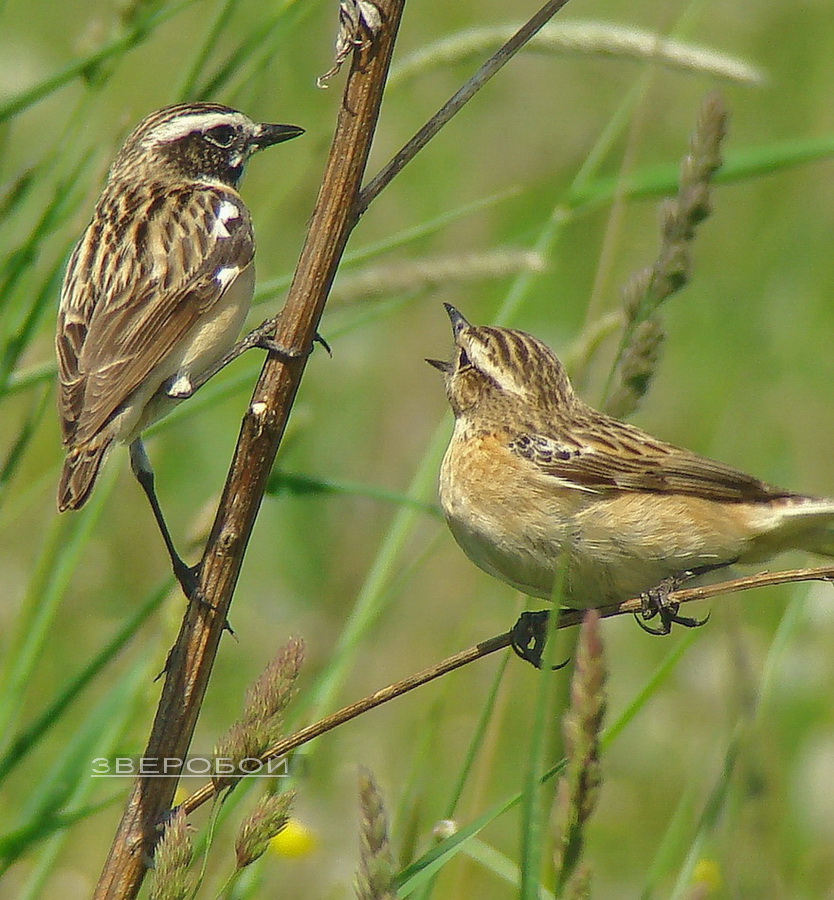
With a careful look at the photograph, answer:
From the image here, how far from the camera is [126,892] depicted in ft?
7.87

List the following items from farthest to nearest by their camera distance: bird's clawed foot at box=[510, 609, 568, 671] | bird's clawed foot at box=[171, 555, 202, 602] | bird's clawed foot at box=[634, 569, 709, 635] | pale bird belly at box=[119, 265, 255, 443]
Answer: pale bird belly at box=[119, 265, 255, 443], bird's clawed foot at box=[510, 609, 568, 671], bird's clawed foot at box=[634, 569, 709, 635], bird's clawed foot at box=[171, 555, 202, 602]

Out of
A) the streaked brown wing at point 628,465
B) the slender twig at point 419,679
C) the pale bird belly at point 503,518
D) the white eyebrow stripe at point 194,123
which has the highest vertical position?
the white eyebrow stripe at point 194,123

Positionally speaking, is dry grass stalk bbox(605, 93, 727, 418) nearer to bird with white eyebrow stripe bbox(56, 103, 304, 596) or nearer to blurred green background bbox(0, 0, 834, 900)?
blurred green background bbox(0, 0, 834, 900)

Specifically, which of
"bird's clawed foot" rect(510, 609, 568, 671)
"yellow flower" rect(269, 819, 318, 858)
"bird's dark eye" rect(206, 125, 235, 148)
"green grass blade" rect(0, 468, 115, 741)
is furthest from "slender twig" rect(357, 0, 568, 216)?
"yellow flower" rect(269, 819, 318, 858)

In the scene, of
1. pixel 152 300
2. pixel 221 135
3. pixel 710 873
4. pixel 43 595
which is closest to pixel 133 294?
pixel 152 300

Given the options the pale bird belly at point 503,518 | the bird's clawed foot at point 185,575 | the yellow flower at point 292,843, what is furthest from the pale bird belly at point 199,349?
the yellow flower at point 292,843

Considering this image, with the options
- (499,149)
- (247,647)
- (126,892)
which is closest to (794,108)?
(499,149)

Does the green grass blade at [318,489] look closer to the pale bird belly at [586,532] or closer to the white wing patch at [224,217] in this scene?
the pale bird belly at [586,532]

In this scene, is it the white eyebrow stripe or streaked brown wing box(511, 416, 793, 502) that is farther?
the white eyebrow stripe

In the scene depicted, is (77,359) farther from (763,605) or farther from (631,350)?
(763,605)

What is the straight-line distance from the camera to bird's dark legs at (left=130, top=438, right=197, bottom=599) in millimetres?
3104

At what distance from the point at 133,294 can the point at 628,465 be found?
1.48m

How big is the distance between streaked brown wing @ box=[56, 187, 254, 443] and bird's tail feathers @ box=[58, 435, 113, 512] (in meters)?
0.05

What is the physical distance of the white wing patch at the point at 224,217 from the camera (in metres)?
3.90
